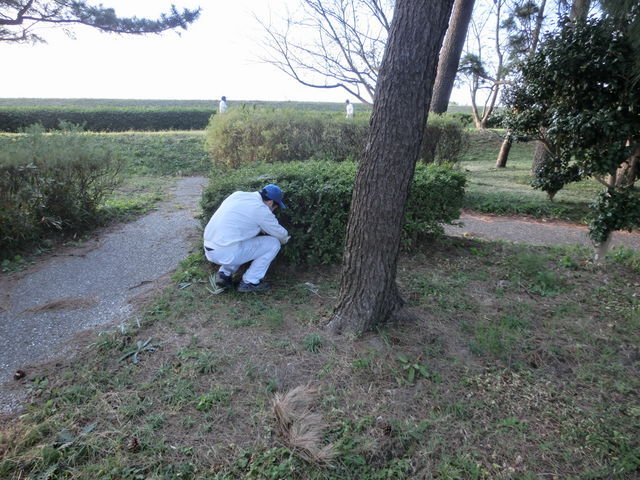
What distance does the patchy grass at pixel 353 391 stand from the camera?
246 centimetres

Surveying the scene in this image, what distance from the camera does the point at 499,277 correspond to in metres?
4.88

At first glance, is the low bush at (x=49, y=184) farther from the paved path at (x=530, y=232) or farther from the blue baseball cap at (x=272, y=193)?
the paved path at (x=530, y=232)

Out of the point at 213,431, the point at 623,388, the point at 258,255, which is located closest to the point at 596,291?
the point at 623,388

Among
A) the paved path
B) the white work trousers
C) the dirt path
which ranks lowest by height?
the dirt path

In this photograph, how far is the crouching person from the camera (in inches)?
169

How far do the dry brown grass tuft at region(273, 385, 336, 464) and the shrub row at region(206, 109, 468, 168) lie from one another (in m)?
7.61

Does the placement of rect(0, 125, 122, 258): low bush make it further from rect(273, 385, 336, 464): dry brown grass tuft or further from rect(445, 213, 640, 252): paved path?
rect(445, 213, 640, 252): paved path

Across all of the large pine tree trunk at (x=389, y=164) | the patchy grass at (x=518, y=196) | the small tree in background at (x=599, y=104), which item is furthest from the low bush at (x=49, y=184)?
the patchy grass at (x=518, y=196)

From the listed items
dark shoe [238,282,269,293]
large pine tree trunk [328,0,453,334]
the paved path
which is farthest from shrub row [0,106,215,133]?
large pine tree trunk [328,0,453,334]

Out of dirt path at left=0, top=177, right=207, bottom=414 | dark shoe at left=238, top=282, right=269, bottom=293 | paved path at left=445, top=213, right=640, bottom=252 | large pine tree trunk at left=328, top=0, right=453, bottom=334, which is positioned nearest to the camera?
large pine tree trunk at left=328, top=0, right=453, bottom=334

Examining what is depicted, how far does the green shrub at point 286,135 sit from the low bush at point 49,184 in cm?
359

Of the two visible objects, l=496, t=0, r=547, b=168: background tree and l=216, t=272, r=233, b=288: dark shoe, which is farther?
l=496, t=0, r=547, b=168: background tree

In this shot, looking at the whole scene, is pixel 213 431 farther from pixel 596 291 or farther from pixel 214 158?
pixel 214 158

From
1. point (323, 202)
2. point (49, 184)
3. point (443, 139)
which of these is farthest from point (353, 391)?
point (443, 139)
